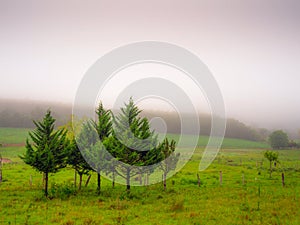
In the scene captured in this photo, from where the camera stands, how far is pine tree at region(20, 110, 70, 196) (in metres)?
33.7

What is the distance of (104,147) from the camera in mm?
34969

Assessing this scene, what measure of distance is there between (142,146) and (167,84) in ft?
33.1

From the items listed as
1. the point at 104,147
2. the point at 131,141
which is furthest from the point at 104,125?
the point at 131,141

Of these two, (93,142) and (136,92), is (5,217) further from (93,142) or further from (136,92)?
(136,92)

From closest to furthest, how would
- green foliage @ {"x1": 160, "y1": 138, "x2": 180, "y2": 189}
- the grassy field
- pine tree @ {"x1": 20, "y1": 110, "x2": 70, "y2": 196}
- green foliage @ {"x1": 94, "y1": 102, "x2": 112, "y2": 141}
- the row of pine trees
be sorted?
the grassy field < pine tree @ {"x1": 20, "y1": 110, "x2": 70, "y2": 196} < the row of pine trees < green foliage @ {"x1": 94, "y1": 102, "x2": 112, "y2": 141} < green foliage @ {"x1": 160, "y1": 138, "x2": 180, "y2": 189}

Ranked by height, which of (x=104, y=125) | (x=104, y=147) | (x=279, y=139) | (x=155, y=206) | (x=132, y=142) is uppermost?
(x=104, y=125)

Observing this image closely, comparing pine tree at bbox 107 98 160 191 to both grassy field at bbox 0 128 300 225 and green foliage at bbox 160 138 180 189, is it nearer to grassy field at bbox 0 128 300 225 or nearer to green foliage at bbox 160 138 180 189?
green foliage at bbox 160 138 180 189

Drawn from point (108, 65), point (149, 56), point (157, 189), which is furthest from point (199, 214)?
point (149, 56)

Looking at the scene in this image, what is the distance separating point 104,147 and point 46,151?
7.10 m

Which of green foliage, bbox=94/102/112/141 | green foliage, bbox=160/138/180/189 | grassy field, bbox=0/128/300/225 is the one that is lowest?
grassy field, bbox=0/128/300/225

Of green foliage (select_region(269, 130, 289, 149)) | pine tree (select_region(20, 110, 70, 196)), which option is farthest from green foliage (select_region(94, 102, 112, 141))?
green foliage (select_region(269, 130, 289, 149))

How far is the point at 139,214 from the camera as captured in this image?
83.0ft

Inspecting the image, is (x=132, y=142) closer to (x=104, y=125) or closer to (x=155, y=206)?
(x=104, y=125)

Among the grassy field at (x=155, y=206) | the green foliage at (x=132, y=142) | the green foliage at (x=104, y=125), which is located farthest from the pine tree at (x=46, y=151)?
the green foliage at (x=132, y=142)
